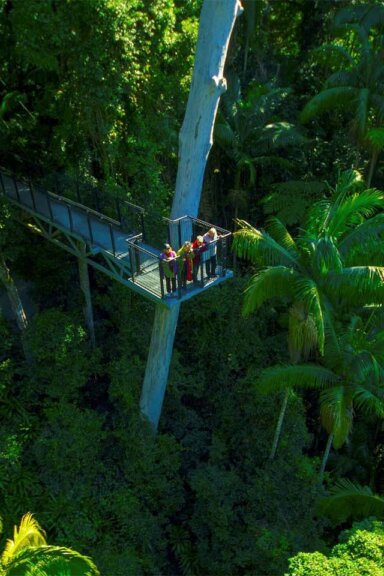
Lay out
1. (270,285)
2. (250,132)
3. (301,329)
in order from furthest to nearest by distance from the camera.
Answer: (250,132), (301,329), (270,285)

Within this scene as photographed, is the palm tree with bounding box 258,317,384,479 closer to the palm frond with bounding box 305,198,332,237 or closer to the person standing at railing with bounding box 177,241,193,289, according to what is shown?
the palm frond with bounding box 305,198,332,237

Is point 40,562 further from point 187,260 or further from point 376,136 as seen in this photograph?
point 376,136

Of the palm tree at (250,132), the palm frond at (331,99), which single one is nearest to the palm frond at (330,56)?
the palm tree at (250,132)

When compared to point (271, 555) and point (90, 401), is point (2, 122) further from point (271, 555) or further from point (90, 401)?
point (271, 555)

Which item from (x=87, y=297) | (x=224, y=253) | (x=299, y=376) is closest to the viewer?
(x=224, y=253)

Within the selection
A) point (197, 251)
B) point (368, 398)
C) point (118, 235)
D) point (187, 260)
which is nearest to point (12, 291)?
point (118, 235)

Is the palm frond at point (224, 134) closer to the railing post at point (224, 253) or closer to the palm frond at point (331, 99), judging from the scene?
the palm frond at point (331, 99)
